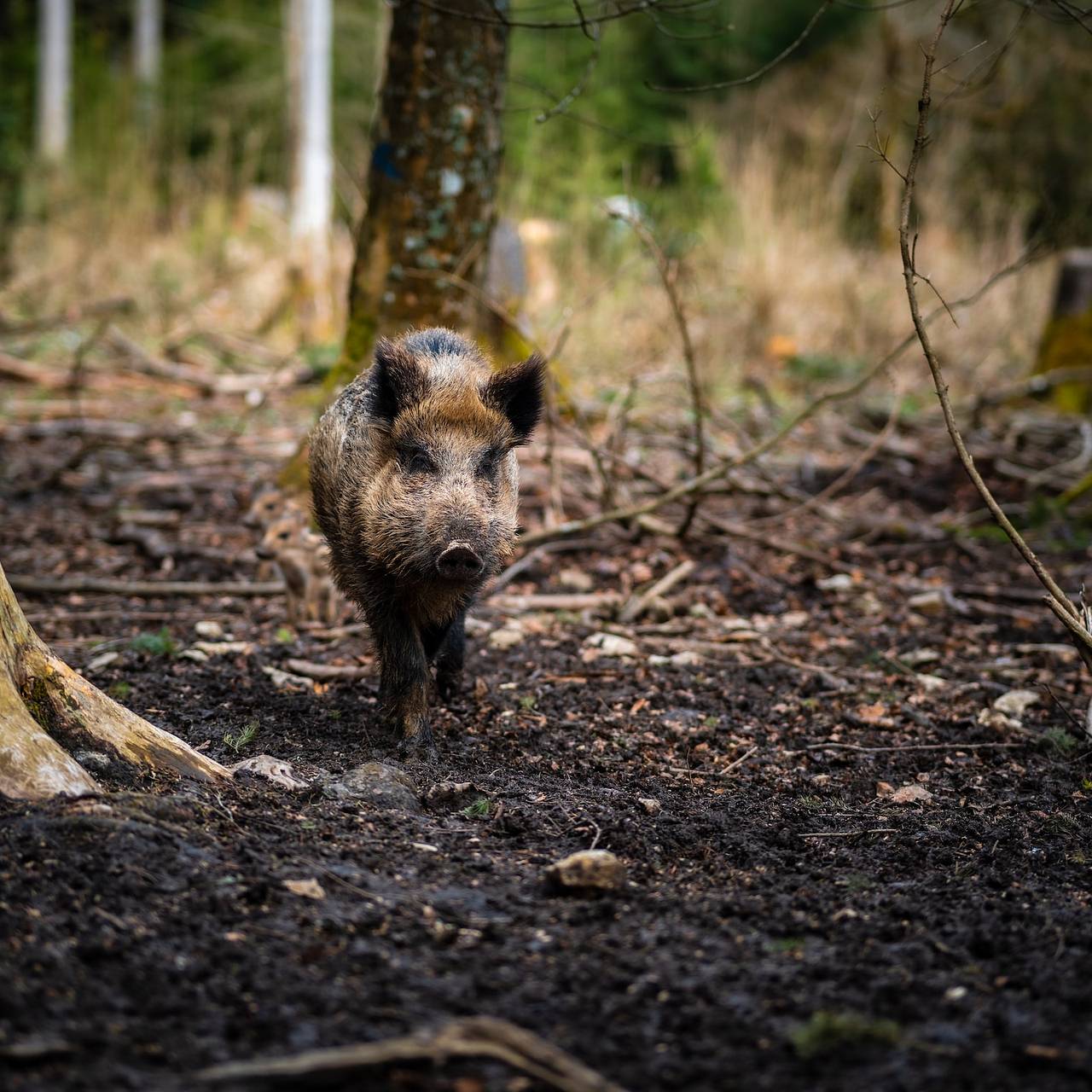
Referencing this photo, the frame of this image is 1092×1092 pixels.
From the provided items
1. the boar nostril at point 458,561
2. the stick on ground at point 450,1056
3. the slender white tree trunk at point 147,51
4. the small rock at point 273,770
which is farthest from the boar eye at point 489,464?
the slender white tree trunk at point 147,51

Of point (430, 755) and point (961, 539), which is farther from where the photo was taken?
point (961, 539)

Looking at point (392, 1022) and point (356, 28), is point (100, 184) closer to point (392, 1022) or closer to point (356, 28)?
point (356, 28)

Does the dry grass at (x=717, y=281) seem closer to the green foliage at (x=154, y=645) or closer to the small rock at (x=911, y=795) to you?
the green foliage at (x=154, y=645)

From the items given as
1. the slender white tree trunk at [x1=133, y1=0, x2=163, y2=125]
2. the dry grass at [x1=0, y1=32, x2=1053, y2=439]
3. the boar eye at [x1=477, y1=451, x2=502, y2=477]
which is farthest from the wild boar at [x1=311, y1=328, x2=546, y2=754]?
the slender white tree trunk at [x1=133, y1=0, x2=163, y2=125]

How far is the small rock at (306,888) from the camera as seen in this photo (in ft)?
8.75

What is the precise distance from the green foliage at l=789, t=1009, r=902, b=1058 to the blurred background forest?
→ 4.42m

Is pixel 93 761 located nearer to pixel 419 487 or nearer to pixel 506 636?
pixel 419 487

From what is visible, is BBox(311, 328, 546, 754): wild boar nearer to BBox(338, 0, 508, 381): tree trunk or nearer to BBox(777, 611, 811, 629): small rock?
BBox(338, 0, 508, 381): tree trunk

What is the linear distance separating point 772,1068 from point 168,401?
9116 mm

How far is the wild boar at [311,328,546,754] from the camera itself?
402cm

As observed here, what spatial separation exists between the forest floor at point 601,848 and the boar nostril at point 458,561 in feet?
2.09

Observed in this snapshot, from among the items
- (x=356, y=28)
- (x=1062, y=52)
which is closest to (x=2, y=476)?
(x=1062, y=52)

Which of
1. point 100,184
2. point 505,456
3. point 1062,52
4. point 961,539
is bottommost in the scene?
point 961,539

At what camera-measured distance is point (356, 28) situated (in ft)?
79.4
